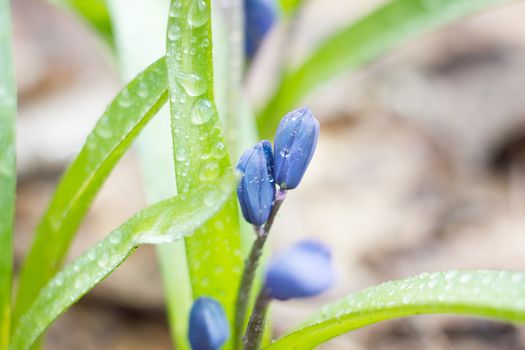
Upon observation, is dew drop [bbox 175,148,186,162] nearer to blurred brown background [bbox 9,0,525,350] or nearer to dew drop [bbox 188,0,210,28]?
dew drop [bbox 188,0,210,28]

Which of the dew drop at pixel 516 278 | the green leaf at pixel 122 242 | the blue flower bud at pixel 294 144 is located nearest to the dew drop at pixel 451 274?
the dew drop at pixel 516 278

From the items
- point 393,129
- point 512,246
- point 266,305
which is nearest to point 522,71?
point 393,129

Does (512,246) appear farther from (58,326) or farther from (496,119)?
(58,326)

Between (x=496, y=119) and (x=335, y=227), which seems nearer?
(x=335, y=227)

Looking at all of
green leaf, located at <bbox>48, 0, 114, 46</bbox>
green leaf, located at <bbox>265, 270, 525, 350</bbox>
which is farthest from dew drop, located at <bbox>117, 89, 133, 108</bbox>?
green leaf, located at <bbox>48, 0, 114, 46</bbox>

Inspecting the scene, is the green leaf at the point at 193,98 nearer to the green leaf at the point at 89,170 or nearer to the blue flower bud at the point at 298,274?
the green leaf at the point at 89,170
